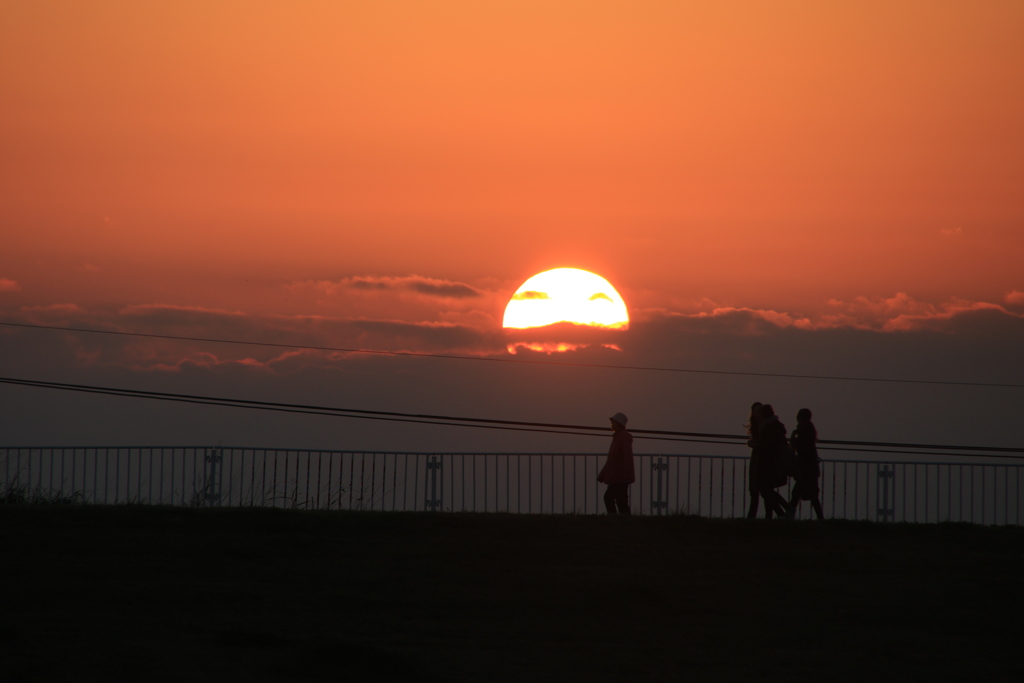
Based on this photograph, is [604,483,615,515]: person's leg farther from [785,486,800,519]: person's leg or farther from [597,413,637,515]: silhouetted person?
[785,486,800,519]: person's leg

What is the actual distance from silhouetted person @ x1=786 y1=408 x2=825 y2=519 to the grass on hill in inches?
69.6

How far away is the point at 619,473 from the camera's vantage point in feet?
48.4

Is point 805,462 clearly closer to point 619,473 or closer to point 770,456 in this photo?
point 770,456

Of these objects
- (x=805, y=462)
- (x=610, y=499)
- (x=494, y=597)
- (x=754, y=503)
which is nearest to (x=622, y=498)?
(x=610, y=499)

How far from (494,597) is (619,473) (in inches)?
239

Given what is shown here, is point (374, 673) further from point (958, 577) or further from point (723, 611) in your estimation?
point (958, 577)

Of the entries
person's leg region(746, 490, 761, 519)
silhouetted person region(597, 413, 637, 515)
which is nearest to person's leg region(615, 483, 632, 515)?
silhouetted person region(597, 413, 637, 515)

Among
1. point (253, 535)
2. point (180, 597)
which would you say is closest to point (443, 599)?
point (180, 597)

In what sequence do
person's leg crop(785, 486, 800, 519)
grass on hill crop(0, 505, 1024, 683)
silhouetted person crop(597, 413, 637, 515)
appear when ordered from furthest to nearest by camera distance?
silhouetted person crop(597, 413, 637, 515), person's leg crop(785, 486, 800, 519), grass on hill crop(0, 505, 1024, 683)

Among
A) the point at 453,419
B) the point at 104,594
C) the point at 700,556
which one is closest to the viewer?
the point at 104,594

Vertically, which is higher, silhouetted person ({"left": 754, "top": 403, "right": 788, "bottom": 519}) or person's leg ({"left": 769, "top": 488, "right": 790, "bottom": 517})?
silhouetted person ({"left": 754, "top": 403, "right": 788, "bottom": 519})

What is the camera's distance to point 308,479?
58.5 ft

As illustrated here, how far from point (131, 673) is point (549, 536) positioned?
19.8 feet

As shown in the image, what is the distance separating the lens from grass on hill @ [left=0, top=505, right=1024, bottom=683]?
6977 millimetres
